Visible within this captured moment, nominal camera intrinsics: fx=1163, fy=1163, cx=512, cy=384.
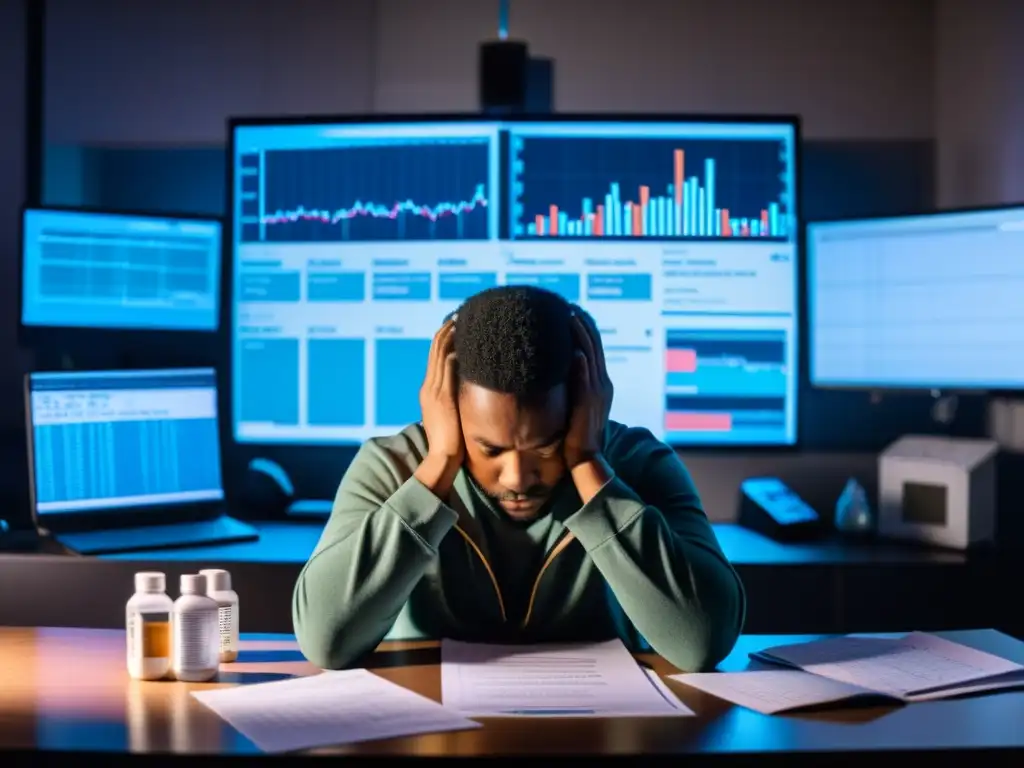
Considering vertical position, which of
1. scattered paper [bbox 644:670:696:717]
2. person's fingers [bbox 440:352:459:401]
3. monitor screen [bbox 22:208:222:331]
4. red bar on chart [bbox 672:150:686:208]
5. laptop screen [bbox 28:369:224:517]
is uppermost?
red bar on chart [bbox 672:150:686:208]

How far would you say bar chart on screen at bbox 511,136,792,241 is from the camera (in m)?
2.71

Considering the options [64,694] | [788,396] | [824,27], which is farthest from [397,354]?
[64,694]

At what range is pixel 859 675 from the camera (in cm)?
137

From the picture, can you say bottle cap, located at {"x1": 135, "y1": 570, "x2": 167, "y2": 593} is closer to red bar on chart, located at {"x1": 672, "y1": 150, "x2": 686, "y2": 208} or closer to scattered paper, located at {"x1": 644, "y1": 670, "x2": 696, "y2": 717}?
scattered paper, located at {"x1": 644, "y1": 670, "x2": 696, "y2": 717}

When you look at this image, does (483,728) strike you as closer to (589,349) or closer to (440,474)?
(440,474)

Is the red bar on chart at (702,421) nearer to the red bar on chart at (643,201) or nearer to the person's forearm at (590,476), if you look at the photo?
the red bar on chart at (643,201)

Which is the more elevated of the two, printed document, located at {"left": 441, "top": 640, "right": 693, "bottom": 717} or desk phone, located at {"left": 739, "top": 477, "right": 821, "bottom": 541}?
desk phone, located at {"left": 739, "top": 477, "right": 821, "bottom": 541}

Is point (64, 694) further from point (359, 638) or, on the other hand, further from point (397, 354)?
point (397, 354)

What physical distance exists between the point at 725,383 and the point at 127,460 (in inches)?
53.3

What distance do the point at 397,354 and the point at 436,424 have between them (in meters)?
1.17

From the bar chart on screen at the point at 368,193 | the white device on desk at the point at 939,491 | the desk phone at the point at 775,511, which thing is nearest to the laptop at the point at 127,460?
the bar chart on screen at the point at 368,193

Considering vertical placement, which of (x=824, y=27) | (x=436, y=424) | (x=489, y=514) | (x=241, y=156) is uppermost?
(x=824, y=27)

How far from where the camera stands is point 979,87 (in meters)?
2.73

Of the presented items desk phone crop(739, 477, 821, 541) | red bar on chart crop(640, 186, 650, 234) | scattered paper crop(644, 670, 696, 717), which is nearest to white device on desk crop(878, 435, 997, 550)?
desk phone crop(739, 477, 821, 541)
